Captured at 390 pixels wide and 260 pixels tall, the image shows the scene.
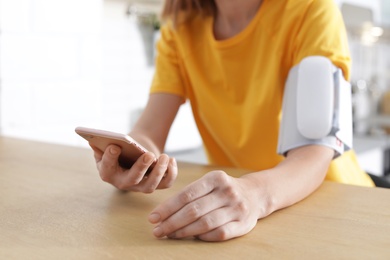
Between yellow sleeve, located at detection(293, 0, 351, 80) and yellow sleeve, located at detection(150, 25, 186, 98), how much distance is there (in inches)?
11.5

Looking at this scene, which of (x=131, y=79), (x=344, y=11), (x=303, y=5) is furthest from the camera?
(x=344, y=11)

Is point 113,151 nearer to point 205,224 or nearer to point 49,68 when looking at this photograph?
point 205,224

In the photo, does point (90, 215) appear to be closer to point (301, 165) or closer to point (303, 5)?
point (301, 165)

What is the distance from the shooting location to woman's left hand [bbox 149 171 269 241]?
0.52 metres

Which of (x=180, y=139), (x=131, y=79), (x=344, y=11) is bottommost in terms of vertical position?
(x=180, y=139)

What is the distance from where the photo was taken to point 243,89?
1.03 meters

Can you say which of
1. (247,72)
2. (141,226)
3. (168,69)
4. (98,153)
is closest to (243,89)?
(247,72)

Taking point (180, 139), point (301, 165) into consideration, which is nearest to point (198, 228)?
point (301, 165)

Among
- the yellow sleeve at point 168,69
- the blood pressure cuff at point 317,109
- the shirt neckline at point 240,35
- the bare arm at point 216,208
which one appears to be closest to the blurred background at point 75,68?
the yellow sleeve at point 168,69

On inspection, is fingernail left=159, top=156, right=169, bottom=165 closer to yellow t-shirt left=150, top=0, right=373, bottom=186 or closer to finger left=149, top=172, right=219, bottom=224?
finger left=149, top=172, right=219, bottom=224

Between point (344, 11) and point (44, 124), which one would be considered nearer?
point (44, 124)

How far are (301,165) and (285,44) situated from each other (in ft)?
0.94

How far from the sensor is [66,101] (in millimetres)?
1557

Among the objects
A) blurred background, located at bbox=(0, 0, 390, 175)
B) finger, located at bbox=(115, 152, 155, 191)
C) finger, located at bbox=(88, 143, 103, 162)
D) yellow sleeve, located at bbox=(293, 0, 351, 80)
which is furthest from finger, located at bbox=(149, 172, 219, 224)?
blurred background, located at bbox=(0, 0, 390, 175)
